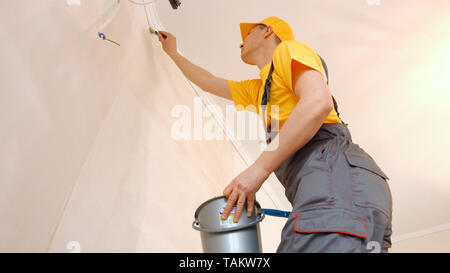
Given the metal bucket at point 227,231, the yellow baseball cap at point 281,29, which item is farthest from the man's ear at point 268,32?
the metal bucket at point 227,231

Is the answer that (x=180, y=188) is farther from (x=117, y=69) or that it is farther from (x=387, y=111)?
(x=387, y=111)

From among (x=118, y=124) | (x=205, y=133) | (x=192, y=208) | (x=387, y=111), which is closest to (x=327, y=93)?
(x=118, y=124)

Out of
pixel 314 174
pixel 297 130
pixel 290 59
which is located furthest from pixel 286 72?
pixel 314 174

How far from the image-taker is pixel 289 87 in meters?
0.97

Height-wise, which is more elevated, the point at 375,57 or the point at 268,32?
the point at 375,57

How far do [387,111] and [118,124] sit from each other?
221 centimetres

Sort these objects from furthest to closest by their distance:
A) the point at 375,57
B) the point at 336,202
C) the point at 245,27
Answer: the point at 375,57, the point at 245,27, the point at 336,202

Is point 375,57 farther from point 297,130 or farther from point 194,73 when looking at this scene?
point 297,130

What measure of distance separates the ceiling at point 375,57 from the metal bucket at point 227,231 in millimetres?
1263

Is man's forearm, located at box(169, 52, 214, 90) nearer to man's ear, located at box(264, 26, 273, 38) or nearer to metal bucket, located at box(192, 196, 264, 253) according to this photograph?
man's ear, located at box(264, 26, 273, 38)

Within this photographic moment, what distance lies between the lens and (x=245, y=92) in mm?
1382

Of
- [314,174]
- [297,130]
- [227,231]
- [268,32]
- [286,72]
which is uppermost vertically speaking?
[268,32]

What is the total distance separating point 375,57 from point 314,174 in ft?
5.36

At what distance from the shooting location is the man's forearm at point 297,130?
841 millimetres
